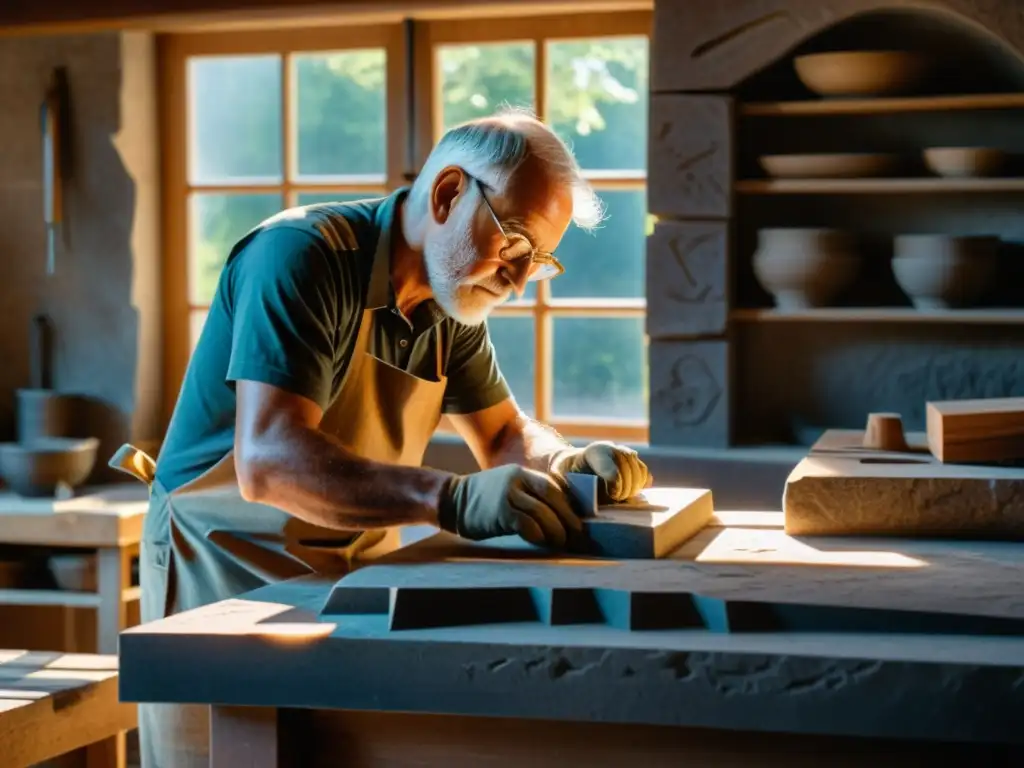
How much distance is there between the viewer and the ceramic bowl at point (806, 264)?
12.0 ft

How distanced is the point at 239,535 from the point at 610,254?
217cm

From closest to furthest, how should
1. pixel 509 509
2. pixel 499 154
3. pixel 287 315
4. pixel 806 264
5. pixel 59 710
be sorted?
pixel 509 509, pixel 287 315, pixel 499 154, pixel 59 710, pixel 806 264

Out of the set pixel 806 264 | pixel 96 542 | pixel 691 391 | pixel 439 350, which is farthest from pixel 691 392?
pixel 96 542

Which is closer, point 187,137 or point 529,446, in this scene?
point 529,446

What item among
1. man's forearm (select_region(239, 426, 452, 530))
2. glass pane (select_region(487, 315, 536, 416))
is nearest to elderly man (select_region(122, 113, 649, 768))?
man's forearm (select_region(239, 426, 452, 530))

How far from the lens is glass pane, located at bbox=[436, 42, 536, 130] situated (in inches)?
158

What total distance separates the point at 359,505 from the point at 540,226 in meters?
0.55

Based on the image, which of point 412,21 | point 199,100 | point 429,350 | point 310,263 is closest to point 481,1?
point 412,21

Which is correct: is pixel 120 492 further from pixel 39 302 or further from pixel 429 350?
pixel 429 350

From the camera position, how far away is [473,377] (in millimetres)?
2461

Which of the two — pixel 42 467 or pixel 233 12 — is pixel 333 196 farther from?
pixel 42 467

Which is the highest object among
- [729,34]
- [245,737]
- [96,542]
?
[729,34]

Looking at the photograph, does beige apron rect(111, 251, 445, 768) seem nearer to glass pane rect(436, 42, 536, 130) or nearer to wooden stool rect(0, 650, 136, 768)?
wooden stool rect(0, 650, 136, 768)

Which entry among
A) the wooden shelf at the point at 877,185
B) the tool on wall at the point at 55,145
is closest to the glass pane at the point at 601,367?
the wooden shelf at the point at 877,185
